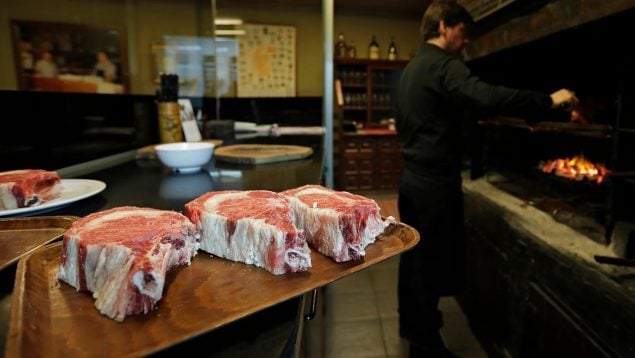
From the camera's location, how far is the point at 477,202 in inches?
80.3

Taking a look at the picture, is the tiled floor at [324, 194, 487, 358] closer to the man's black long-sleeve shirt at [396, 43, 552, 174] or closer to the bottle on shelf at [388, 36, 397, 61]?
the man's black long-sleeve shirt at [396, 43, 552, 174]

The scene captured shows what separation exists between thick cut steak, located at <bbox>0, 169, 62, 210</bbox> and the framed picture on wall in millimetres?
476

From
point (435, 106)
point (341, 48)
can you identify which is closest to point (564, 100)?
point (435, 106)

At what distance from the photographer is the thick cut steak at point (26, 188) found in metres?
0.83

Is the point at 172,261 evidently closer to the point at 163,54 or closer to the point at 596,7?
the point at 596,7

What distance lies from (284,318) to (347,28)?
5304mm

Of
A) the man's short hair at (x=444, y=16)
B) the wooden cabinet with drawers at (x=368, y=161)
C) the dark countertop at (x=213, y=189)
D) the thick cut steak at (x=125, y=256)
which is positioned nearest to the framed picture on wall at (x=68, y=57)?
the dark countertop at (x=213, y=189)

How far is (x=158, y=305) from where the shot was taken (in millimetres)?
473

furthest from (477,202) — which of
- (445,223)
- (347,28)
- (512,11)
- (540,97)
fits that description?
(347,28)

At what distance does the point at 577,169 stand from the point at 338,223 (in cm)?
164

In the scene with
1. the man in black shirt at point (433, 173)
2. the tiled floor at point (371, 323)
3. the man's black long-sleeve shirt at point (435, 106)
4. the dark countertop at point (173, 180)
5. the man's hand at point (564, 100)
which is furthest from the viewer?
the tiled floor at point (371, 323)

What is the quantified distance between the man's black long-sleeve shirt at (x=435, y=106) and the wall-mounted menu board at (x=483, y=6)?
375 millimetres

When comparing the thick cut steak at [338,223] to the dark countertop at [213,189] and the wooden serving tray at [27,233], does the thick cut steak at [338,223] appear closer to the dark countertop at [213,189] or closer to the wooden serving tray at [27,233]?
the dark countertop at [213,189]

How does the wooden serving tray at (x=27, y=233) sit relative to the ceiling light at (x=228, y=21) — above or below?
below
